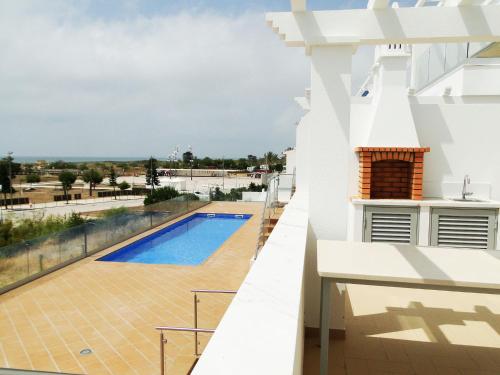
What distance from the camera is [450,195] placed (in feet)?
22.8

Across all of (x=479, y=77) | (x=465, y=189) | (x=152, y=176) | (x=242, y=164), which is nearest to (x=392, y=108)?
(x=465, y=189)

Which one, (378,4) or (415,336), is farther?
(415,336)

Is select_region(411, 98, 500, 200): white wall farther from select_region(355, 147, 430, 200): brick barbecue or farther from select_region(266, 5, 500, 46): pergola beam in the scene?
select_region(266, 5, 500, 46): pergola beam

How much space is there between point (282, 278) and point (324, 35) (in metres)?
2.40

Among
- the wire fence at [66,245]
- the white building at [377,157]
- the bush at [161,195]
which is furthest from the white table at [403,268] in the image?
the bush at [161,195]

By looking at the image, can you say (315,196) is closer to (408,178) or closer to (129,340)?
(129,340)

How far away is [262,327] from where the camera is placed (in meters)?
1.37

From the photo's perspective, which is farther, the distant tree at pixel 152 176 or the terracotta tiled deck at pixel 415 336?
the distant tree at pixel 152 176

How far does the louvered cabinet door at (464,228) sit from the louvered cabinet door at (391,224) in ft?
1.20

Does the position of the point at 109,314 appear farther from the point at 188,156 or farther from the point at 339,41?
the point at 188,156

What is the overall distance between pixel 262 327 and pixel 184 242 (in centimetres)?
1136

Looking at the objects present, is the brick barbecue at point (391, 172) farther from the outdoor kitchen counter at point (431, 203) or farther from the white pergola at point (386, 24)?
the white pergola at point (386, 24)

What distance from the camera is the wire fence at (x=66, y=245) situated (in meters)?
6.88

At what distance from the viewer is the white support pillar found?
Answer: 3.29m
